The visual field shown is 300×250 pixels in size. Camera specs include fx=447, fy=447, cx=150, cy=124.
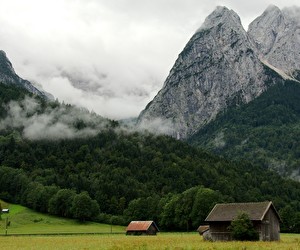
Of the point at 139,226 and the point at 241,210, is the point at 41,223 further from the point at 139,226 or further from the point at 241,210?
the point at 241,210

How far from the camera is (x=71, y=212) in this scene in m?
144

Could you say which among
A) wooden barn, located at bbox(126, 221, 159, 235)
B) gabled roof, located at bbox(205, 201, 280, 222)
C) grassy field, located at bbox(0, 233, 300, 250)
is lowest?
grassy field, located at bbox(0, 233, 300, 250)

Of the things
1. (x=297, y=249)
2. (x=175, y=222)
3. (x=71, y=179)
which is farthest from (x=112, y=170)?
(x=297, y=249)

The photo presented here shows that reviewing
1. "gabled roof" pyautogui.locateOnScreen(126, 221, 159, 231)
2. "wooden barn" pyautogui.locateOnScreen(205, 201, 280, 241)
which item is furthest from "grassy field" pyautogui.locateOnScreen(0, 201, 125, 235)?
"wooden barn" pyautogui.locateOnScreen(205, 201, 280, 241)

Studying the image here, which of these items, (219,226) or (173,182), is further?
(173,182)

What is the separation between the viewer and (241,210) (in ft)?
240

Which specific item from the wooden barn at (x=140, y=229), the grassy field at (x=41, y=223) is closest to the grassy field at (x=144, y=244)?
the wooden barn at (x=140, y=229)

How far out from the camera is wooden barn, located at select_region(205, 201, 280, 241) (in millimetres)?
71562

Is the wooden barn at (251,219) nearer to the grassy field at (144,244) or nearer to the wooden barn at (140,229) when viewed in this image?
the grassy field at (144,244)

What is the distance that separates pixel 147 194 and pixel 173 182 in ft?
64.9

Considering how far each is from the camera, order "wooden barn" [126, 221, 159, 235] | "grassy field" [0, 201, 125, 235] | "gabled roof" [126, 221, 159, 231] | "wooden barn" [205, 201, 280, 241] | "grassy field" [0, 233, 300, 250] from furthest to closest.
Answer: "grassy field" [0, 201, 125, 235], "gabled roof" [126, 221, 159, 231], "wooden barn" [126, 221, 159, 235], "wooden barn" [205, 201, 280, 241], "grassy field" [0, 233, 300, 250]

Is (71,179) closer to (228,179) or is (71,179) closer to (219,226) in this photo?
(228,179)

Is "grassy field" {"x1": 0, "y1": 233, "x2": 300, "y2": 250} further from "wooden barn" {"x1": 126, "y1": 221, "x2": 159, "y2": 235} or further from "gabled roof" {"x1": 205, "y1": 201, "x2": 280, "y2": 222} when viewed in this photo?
"wooden barn" {"x1": 126, "y1": 221, "x2": 159, "y2": 235}

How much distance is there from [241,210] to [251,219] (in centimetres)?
279
